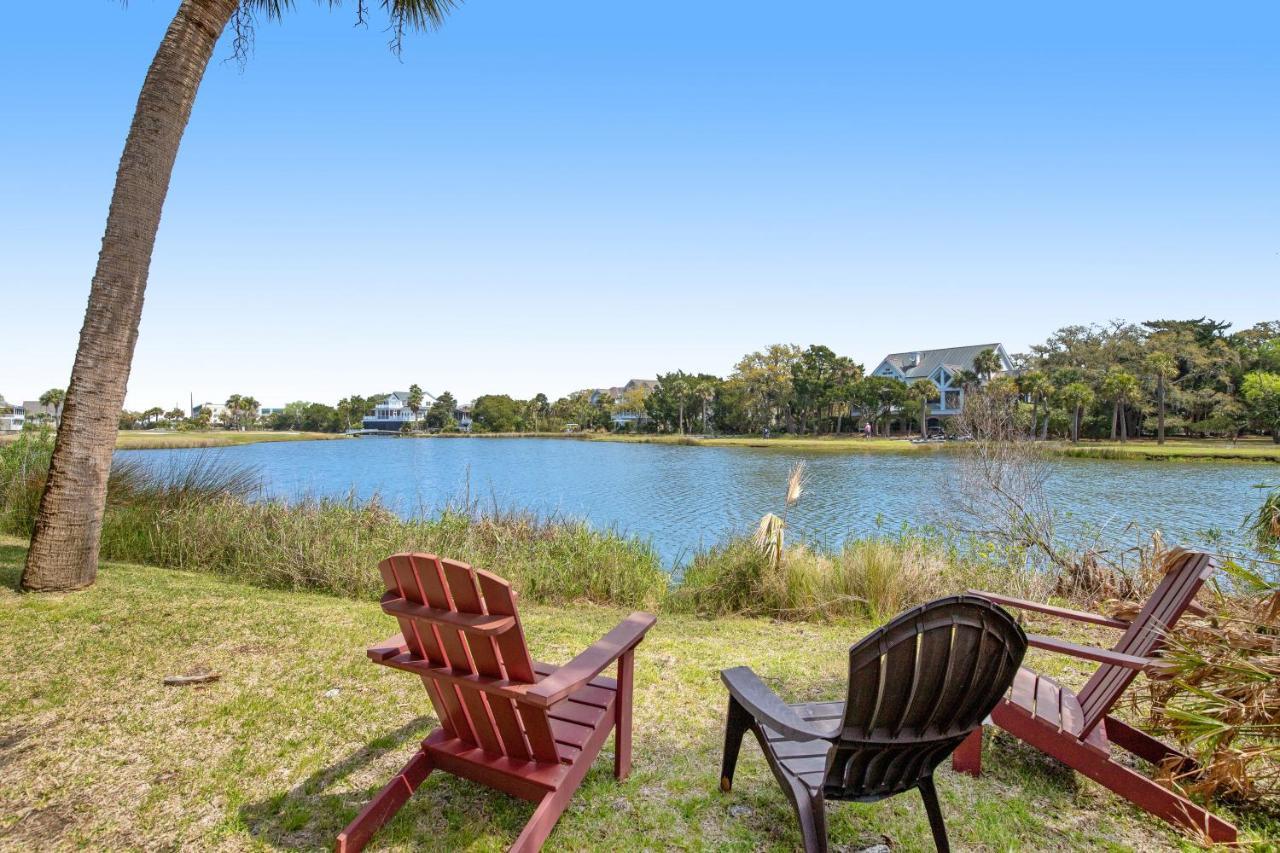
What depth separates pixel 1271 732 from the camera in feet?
7.13

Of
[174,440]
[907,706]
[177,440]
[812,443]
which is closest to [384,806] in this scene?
[907,706]

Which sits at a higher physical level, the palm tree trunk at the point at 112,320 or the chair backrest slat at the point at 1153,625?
the palm tree trunk at the point at 112,320

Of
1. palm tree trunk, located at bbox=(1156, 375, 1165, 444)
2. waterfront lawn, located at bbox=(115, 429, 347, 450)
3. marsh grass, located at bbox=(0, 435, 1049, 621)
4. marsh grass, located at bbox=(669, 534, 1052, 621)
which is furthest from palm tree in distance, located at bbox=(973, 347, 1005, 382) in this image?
waterfront lawn, located at bbox=(115, 429, 347, 450)

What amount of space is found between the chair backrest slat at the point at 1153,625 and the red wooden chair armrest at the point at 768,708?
1082 mm

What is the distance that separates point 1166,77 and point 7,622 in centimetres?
1419

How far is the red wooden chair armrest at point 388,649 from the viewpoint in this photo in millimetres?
2117

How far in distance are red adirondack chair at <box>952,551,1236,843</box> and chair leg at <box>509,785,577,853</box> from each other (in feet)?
5.42

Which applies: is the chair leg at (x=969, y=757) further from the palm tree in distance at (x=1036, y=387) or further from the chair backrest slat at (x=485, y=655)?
the palm tree in distance at (x=1036, y=387)

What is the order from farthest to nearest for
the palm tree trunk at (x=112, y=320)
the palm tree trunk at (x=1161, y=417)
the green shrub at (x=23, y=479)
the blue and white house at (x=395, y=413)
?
the blue and white house at (x=395, y=413)
the palm tree trunk at (x=1161, y=417)
the green shrub at (x=23, y=479)
the palm tree trunk at (x=112, y=320)

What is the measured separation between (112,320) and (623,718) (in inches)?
189

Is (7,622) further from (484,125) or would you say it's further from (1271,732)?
(484,125)

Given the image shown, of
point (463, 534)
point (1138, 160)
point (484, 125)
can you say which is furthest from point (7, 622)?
point (1138, 160)

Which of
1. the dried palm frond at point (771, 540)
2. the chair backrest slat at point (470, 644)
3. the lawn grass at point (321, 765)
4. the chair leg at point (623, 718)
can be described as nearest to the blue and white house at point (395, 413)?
the dried palm frond at point (771, 540)

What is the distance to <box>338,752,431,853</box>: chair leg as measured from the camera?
2018mm
